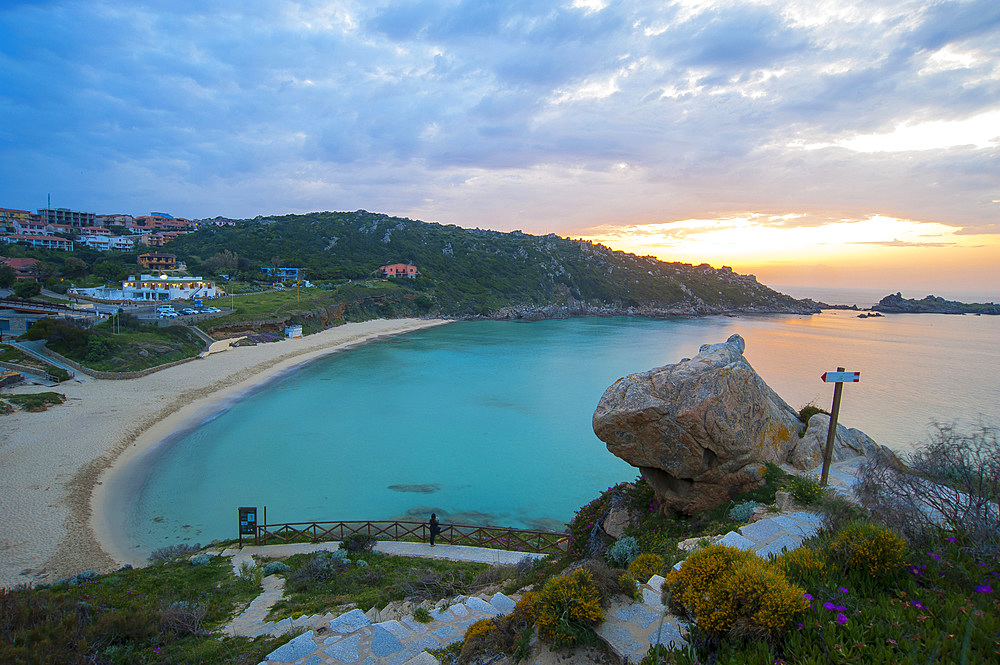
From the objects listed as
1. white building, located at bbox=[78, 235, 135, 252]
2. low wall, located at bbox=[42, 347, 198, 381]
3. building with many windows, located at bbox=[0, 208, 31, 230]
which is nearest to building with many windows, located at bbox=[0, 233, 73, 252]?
white building, located at bbox=[78, 235, 135, 252]

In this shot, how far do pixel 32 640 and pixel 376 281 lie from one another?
77889 mm

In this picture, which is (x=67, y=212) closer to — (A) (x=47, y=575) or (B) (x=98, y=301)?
(B) (x=98, y=301)

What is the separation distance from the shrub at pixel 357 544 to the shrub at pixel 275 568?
1.36 metres

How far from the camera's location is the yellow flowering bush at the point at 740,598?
11.8 ft

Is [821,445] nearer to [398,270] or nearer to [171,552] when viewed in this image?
[171,552]

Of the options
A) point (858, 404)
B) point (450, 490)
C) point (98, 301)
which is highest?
point (98, 301)

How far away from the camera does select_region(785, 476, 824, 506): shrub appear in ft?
24.5

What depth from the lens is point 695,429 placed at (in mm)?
8227

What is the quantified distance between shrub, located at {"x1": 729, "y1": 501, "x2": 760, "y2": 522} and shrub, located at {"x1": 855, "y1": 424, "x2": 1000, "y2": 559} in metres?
1.62

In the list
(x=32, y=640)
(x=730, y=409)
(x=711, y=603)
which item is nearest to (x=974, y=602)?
(x=711, y=603)

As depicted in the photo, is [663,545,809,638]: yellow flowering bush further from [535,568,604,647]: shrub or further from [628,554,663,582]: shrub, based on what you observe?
[628,554,663,582]: shrub

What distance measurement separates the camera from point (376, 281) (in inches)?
3211

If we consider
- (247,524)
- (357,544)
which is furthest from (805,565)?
(247,524)

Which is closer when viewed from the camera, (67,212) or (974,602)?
(974,602)
